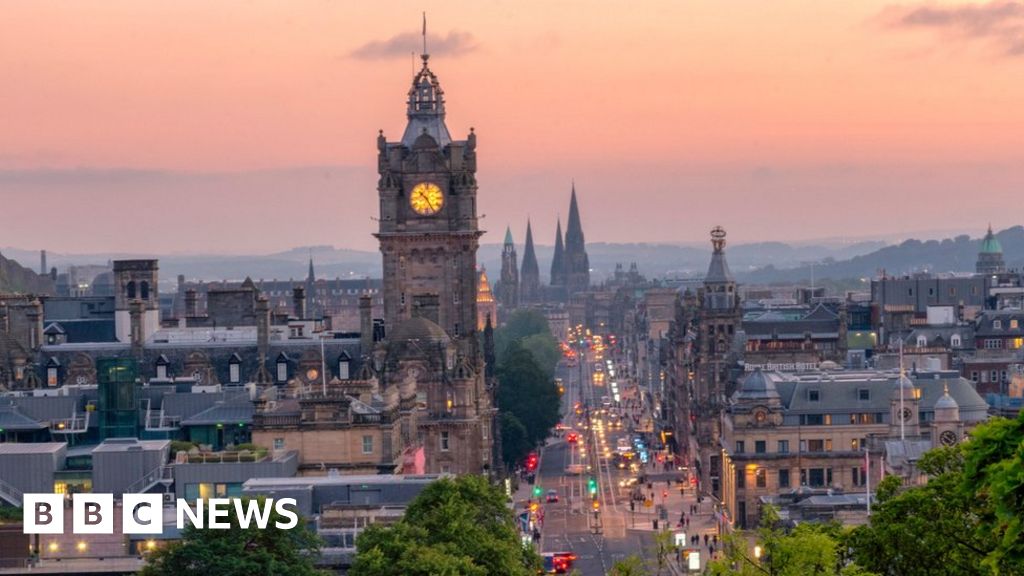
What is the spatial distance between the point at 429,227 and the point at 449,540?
9238 centimetres

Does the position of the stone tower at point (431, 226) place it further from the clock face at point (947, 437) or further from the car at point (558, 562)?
the clock face at point (947, 437)

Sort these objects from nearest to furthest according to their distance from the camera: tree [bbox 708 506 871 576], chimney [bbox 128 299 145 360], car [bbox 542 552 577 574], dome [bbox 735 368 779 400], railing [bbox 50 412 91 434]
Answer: tree [bbox 708 506 871 576], railing [bbox 50 412 91 434], car [bbox 542 552 577 574], dome [bbox 735 368 779 400], chimney [bbox 128 299 145 360]

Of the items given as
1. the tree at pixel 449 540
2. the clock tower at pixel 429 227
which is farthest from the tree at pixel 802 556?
the clock tower at pixel 429 227

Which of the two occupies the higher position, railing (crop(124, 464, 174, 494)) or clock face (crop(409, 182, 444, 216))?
clock face (crop(409, 182, 444, 216))

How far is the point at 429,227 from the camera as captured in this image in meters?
192

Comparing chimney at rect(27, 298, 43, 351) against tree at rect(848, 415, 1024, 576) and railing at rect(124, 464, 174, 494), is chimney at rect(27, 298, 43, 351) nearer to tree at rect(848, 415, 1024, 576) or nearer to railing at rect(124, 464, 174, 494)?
railing at rect(124, 464, 174, 494)

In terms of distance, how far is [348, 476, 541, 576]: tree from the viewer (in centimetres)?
9438

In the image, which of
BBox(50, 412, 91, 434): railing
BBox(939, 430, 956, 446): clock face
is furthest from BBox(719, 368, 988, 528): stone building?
BBox(50, 412, 91, 434): railing

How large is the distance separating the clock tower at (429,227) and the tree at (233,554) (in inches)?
3604

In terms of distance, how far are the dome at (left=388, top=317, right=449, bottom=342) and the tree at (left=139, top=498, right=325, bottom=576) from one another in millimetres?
71697

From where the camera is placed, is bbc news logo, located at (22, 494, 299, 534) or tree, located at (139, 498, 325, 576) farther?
bbc news logo, located at (22, 494, 299, 534)

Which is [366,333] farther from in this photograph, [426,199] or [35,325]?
[35,325]

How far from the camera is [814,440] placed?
175625 mm

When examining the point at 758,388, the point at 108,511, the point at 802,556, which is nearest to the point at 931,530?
the point at 802,556
